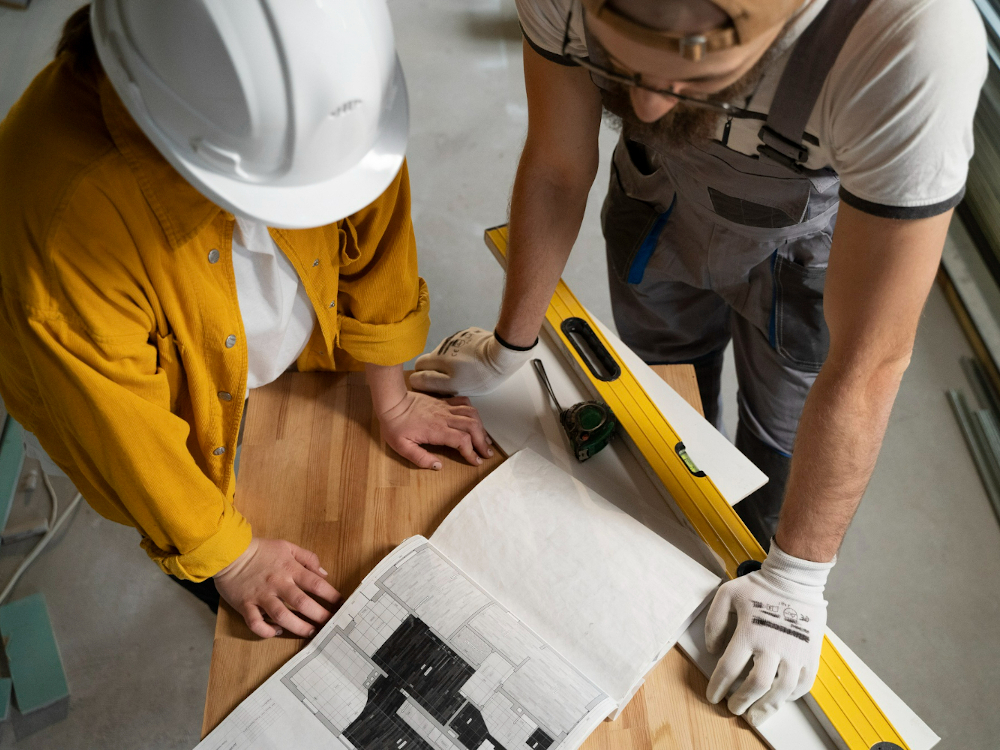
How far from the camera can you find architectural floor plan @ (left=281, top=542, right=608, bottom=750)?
102 centimetres

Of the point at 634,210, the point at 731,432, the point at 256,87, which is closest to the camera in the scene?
the point at 256,87

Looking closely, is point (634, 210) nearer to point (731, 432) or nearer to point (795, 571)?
point (795, 571)

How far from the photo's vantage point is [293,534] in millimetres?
1235

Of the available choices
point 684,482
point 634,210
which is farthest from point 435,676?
point 634,210

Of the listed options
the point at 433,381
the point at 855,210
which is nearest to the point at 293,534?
the point at 433,381

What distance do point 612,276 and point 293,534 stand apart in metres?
1.05

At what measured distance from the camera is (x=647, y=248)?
5.37 ft

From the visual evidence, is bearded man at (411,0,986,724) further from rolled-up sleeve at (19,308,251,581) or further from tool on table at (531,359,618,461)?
rolled-up sleeve at (19,308,251,581)

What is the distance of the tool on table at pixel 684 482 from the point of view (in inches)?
41.0

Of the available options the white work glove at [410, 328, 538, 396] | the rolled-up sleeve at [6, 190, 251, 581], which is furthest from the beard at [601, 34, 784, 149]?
the rolled-up sleeve at [6, 190, 251, 581]

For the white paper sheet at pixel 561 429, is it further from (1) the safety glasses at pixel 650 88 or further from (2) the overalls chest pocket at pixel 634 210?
(1) the safety glasses at pixel 650 88

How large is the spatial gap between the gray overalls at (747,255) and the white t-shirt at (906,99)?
0.11ft

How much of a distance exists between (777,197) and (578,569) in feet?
2.25

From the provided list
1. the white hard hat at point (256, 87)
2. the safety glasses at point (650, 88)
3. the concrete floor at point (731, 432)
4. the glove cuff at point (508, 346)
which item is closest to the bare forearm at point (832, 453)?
the safety glasses at point (650, 88)
